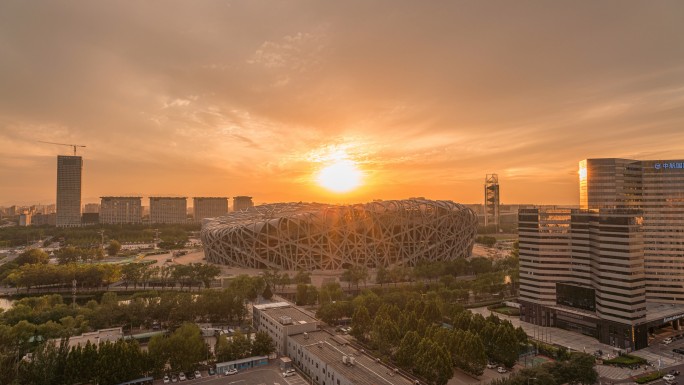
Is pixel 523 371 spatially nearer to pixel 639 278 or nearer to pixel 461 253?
pixel 639 278

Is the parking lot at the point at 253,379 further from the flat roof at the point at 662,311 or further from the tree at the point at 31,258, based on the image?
the tree at the point at 31,258

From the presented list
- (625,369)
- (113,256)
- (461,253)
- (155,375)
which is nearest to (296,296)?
(155,375)

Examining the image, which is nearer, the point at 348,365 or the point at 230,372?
the point at 348,365

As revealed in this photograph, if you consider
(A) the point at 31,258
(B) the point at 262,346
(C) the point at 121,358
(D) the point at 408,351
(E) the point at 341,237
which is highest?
(E) the point at 341,237

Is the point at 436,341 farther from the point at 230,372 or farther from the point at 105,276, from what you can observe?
the point at 105,276

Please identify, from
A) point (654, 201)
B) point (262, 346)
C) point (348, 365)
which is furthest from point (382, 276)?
point (654, 201)

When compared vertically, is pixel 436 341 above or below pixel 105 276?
above

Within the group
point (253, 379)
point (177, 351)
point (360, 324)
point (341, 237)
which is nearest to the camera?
point (253, 379)

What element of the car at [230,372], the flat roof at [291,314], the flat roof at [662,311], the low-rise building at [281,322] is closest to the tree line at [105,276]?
the low-rise building at [281,322]
